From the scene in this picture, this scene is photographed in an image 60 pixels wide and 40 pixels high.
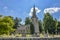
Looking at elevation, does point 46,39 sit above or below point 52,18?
below

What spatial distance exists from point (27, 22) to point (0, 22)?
26639mm

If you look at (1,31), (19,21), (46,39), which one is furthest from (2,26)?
(19,21)

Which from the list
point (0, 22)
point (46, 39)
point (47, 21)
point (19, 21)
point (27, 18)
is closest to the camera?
point (46, 39)

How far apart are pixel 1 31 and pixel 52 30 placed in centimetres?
1217

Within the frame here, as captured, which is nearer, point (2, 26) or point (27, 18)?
point (2, 26)

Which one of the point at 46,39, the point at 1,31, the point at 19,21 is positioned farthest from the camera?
the point at 19,21

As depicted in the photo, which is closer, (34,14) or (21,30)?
(34,14)

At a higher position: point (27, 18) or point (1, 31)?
point (27, 18)

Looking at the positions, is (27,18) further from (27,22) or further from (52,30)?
(52,30)

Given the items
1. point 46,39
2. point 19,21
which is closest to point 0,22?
point 46,39

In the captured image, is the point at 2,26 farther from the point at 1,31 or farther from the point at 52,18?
the point at 52,18

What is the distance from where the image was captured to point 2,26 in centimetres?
3597

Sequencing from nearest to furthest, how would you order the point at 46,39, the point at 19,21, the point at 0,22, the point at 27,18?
the point at 46,39 → the point at 0,22 → the point at 27,18 → the point at 19,21

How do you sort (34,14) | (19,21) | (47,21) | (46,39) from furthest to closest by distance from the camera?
1. (19,21)
2. (47,21)
3. (34,14)
4. (46,39)
